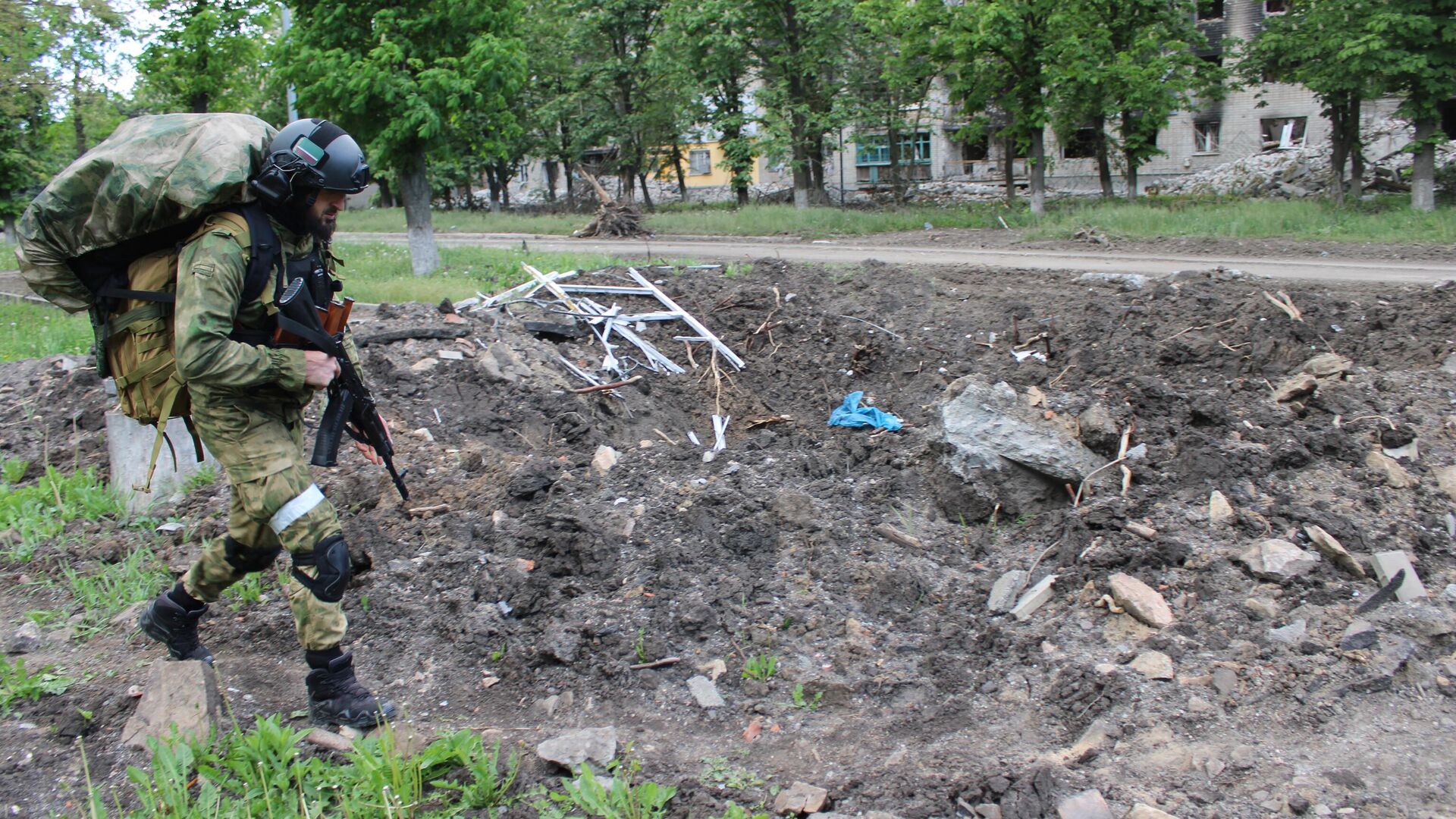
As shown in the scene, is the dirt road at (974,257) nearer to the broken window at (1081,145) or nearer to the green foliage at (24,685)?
the broken window at (1081,145)

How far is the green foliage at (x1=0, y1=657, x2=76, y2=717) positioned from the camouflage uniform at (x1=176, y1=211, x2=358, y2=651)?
2.05 ft

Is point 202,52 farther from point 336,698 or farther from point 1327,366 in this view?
point 1327,366

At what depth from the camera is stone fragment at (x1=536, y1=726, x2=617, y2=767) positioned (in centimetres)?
324

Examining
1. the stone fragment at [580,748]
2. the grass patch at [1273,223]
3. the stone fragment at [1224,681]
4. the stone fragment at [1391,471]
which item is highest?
the grass patch at [1273,223]

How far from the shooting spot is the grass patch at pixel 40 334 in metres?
8.71

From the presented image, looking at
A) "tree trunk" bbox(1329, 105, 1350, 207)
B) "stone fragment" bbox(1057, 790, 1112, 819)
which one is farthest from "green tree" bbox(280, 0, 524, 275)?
"tree trunk" bbox(1329, 105, 1350, 207)

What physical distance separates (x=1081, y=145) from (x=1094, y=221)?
32.2 ft

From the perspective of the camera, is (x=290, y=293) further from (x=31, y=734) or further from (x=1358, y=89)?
(x=1358, y=89)

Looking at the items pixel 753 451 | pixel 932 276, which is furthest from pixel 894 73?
pixel 753 451

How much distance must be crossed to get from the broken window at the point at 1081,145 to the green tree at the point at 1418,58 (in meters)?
5.81

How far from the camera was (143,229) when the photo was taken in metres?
3.29

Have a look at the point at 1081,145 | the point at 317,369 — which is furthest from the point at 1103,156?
the point at 317,369

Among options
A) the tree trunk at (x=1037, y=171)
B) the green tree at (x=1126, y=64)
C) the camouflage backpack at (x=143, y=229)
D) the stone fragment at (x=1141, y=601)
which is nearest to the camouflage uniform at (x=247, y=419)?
the camouflage backpack at (x=143, y=229)

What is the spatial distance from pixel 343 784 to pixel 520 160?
118 ft
